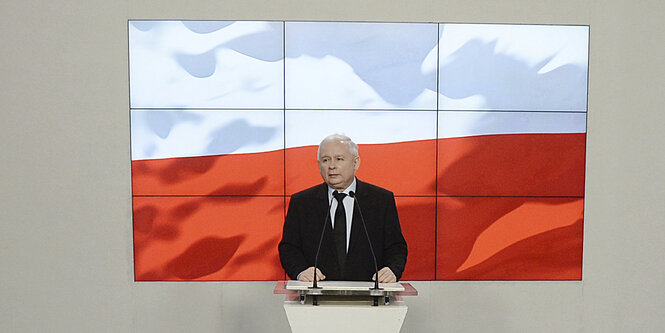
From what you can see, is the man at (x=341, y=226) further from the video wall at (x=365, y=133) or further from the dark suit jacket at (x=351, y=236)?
the video wall at (x=365, y=133)

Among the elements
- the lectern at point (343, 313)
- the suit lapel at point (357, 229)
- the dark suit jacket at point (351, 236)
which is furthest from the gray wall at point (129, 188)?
the lectern at point (343, 313)

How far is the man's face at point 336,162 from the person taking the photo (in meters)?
3.00

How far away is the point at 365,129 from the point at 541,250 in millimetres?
1669

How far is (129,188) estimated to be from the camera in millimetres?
4078

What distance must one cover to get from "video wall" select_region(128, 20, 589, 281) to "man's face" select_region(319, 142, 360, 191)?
1.08 meters

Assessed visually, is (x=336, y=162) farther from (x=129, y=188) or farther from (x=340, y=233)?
(x=129, y=188)

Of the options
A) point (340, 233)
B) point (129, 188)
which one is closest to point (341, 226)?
point (340, 233)

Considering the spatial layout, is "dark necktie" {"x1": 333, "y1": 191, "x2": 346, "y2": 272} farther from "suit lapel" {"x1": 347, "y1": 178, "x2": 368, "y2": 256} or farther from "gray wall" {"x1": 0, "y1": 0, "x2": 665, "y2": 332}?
"gray wall" {"x1": 0, "y1": 0, "x2": 665, "y2": 332}

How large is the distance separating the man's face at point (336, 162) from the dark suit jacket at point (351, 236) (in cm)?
17

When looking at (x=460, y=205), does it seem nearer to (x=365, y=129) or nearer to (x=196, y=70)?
(x=365, y=129)

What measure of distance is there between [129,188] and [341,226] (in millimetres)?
1879

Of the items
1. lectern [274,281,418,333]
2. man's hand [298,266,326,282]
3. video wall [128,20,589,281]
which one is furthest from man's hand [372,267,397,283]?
video wall [128,20,589,281]

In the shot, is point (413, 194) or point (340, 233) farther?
point (413, 194)

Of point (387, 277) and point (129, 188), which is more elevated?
point (129, 188)
